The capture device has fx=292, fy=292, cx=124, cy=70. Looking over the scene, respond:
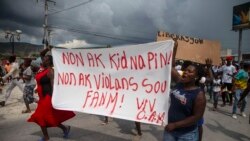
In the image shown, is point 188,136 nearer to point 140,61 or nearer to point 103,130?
point 140,61

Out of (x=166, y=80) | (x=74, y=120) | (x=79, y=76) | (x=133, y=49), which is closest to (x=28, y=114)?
(x=74, y=120)

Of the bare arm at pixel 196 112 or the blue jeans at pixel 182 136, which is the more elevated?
the bare arm at pixel 196 112

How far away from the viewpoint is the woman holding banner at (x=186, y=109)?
304 centimetres

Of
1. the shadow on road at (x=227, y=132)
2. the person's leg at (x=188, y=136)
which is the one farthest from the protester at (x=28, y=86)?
the person's leg at (x=188, y=136)

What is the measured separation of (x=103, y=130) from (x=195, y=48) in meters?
3.04

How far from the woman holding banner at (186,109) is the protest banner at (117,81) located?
1.74 feet

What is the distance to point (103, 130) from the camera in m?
6.46

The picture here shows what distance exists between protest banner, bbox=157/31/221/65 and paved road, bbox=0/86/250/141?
1.71 metres

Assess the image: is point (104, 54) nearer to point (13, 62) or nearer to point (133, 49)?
point (133, 49)

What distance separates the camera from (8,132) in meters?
6.29

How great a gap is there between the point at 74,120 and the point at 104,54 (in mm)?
3310

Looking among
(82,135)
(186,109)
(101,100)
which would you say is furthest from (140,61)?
(82,135)

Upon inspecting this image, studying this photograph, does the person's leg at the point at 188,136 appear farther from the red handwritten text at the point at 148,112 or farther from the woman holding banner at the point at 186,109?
the red handwritten text at the point at 148,112

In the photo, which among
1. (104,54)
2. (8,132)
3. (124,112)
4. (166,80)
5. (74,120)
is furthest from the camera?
(74,120)
